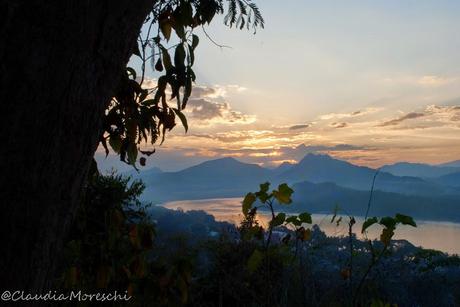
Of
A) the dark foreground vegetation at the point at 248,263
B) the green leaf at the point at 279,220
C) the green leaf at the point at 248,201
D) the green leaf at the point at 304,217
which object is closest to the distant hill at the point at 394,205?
the dark foreground vegetation at the point at 248,263

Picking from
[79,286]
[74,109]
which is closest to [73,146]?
[74,109]

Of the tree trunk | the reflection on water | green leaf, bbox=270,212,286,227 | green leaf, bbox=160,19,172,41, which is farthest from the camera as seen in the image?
the reflection on water

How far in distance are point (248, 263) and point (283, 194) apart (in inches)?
15.7

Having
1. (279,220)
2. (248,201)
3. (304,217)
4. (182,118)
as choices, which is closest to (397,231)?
(304,217)

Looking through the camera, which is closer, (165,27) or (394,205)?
(165,27)

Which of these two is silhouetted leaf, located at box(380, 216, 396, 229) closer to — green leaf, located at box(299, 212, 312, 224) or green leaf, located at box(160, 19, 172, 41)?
green leaf, located at box(299, 212, 312, 224)

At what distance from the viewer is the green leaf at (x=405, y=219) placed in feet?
5.72

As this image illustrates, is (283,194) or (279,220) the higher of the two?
(283,194)

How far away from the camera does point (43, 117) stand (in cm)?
83

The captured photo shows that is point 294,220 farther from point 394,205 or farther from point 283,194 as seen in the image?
point 394,205

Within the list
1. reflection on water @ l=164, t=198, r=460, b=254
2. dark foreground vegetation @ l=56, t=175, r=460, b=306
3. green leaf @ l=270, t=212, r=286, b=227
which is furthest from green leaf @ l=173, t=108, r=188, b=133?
reflection on water @ l=164, t=198, r=460, b=254

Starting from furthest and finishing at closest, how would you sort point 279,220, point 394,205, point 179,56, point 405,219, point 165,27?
point 394,205, point 279,220, point 405,219, point 165,27, point 179,56

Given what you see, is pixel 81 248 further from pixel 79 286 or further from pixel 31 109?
pixel 79 286

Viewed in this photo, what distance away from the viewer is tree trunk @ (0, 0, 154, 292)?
32.2 inches
